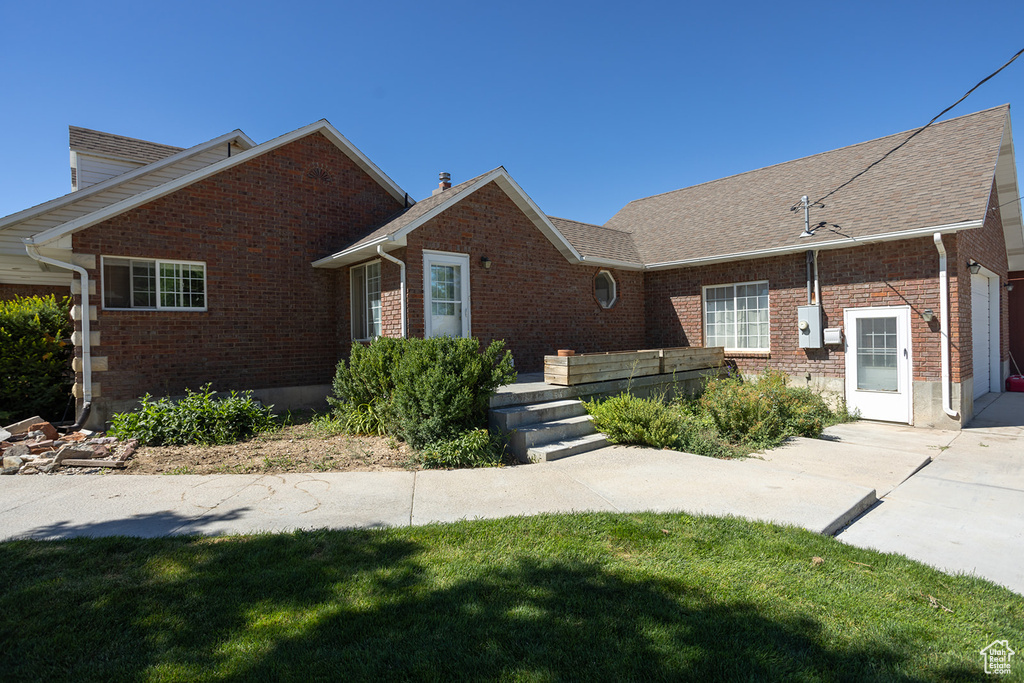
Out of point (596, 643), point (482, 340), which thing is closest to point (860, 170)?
point (482, 340)

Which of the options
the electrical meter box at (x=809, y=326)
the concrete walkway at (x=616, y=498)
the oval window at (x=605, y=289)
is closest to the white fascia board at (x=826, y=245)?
the oval window at (x=605, y=289)

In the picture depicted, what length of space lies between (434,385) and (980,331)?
13451 millimetres

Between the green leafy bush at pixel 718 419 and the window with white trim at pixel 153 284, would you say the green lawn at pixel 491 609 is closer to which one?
the green leafy bush at pixel 718 419

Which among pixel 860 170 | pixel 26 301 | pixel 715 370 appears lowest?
pixel 715 370

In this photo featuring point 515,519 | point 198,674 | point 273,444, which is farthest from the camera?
point 273,444

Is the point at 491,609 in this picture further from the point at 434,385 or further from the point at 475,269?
the point at 475,269

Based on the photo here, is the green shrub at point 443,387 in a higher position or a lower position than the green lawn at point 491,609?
higher

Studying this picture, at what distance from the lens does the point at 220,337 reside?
1007 cm

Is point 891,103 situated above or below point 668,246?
above

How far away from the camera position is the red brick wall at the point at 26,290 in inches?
559

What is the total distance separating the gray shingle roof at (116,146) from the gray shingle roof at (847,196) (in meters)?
14.0

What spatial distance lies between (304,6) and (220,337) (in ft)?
20.6

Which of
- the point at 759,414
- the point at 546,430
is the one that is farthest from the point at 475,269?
the point at 759,414

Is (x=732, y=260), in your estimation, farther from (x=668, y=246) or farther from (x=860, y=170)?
(x=860, y=170)
